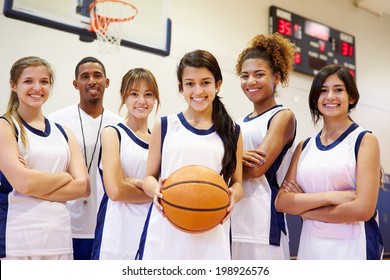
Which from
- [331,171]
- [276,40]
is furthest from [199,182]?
[276,40]

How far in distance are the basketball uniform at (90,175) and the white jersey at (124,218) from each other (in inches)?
18.6

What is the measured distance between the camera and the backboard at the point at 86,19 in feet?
11.9

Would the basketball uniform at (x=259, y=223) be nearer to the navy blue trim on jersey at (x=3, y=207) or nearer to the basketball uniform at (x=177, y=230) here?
the basketball uniform at (x=177, y=230)

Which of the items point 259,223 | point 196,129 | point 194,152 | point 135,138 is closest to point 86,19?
point 135,138

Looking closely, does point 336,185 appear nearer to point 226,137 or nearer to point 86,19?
point 226,137

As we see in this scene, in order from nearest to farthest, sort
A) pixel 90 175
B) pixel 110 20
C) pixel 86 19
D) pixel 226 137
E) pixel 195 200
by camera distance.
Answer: pixel 195 200, pixel 226 137, pixel 90 175, pixel 86 19, pixel 110 20

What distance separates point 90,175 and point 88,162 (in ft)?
0.33

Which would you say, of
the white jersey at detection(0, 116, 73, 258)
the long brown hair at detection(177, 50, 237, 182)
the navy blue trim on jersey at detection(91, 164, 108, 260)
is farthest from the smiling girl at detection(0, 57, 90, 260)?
the long brown hair at detection(177, 50, 237, 182)

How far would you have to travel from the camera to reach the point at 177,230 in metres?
1.81

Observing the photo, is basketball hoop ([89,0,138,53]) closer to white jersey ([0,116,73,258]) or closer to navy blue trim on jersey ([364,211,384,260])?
white jersey ([0,116,73,258])

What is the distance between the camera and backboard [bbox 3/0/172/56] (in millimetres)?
3615

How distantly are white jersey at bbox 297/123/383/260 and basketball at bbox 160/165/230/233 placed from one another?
634 mm

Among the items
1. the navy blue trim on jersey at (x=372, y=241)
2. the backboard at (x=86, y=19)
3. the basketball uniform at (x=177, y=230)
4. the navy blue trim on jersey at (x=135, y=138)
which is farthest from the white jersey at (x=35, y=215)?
the backboard at (x=86, y=19)

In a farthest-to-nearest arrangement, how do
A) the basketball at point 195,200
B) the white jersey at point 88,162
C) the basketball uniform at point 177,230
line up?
the white jersey at point 88,162, the basketball uniform at point 177,230, the basketball at point 195,200
